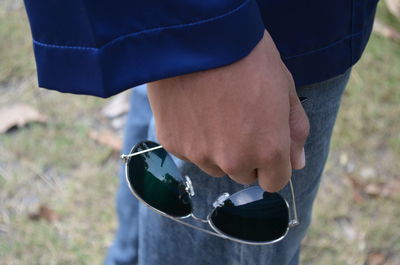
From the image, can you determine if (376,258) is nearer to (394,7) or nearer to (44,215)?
(44,215)

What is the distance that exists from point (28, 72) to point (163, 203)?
5.00ft

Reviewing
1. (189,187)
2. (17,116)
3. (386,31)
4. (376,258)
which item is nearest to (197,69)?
(189,187)

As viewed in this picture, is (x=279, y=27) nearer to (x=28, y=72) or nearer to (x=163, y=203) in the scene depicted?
(x=163, y=203)

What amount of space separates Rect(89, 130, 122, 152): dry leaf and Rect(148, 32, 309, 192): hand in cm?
125

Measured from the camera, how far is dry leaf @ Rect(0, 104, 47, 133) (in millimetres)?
1874

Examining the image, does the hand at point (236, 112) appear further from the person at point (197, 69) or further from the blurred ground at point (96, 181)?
the blurred ground at point (96, 181)

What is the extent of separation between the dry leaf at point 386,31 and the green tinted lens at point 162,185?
71.9 inches

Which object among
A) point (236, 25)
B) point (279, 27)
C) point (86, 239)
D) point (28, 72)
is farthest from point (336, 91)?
point (28, 72)

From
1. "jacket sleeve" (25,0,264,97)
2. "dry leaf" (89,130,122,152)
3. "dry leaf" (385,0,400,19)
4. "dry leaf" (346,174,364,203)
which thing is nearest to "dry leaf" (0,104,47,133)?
"dry leaf" (89,130,122,152)

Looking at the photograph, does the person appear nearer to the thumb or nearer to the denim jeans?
the thumb

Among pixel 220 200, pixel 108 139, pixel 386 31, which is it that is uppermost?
pixel 220 200

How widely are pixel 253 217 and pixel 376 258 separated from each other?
3.05ft

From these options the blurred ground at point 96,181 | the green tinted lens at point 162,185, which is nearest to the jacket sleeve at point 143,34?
the green tinted lens at point 162,185

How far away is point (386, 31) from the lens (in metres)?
2.34
